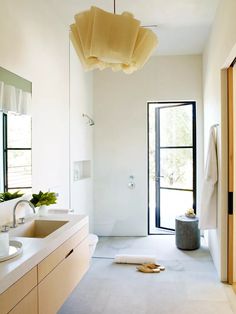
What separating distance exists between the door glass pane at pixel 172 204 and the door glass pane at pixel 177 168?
12 centimetres

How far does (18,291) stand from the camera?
1.38 meters

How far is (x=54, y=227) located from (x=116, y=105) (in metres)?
2.86

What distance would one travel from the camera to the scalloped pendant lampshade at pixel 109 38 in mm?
1881

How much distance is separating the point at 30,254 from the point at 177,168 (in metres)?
3.65

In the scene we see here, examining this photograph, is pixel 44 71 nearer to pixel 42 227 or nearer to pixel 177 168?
pixel 42 227

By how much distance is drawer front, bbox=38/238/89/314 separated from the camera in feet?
5.49

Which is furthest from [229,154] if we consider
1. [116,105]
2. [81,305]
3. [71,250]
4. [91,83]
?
[91,83]

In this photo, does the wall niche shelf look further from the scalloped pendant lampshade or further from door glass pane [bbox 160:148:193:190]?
the scalloped pendant lampshade

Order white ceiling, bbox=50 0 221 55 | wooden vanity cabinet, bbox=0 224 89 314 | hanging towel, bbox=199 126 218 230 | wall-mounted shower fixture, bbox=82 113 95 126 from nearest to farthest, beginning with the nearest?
1. wooden vanity cabinet, bbox=0 224 89 314
2. white ceiling, bbox=50 0 221 55
3. hanging towel, bbox=199 126 218 230
4. wall-mounted shower fixture, bbox=82 113 95 126

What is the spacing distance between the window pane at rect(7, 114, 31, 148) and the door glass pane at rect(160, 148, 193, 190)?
284cm

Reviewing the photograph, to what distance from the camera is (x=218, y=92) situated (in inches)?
124

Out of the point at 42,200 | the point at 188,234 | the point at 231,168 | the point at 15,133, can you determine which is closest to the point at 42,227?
the point at 42,200

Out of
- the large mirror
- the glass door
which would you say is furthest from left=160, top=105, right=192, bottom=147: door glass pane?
the large mirror

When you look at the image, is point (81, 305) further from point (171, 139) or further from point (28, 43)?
point (171, 139)
